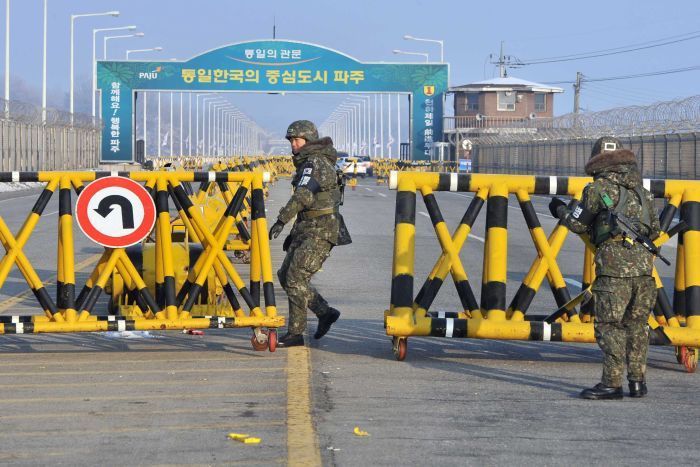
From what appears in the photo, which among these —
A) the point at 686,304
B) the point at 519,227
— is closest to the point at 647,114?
the point at 519,227

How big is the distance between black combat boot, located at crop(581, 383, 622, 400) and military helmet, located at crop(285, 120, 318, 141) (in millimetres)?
3238

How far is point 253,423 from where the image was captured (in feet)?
24.7

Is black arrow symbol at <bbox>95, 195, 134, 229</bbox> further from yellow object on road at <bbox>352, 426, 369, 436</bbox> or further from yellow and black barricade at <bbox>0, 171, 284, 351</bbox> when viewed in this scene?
yellow object on road at <bbox>352, 426, 369, 436</bbox>

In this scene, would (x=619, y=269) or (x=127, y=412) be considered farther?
(x=619, y=269)

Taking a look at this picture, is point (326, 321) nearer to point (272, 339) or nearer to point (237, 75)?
point (272, 339)

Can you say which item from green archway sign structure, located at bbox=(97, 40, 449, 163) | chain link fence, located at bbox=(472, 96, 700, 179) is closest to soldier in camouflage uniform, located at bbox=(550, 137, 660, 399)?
chain link fence, located at bbox=(472, 96, 700, 179)

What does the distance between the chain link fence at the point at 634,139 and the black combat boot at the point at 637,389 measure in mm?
25037

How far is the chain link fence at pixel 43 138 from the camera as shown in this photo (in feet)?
173

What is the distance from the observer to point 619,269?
852 cm

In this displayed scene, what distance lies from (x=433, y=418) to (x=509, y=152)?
58.8 meters

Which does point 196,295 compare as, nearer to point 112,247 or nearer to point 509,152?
point 112,247

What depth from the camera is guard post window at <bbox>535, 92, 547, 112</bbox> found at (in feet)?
331

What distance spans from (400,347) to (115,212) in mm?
2395

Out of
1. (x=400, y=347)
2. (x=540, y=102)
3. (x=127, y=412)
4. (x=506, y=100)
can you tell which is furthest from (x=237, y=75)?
(x=127, y=412)
